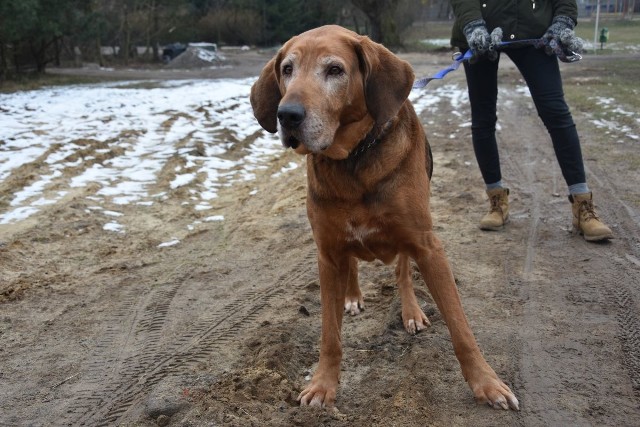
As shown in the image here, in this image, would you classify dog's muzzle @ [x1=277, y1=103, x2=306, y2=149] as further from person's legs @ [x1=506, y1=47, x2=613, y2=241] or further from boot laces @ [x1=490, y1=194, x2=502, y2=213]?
boot laces @ [x1=490, y1=194, x2=502, y2=213]

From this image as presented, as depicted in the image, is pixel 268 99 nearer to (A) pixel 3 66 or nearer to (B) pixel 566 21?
(B) pixel 566 21

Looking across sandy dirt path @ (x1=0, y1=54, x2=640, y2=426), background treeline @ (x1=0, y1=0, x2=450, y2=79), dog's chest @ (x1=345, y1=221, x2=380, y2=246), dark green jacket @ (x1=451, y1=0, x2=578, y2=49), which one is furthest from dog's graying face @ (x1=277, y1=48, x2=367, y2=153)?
background treeline @ (x1=0, y1=0, x2=450, y2=79)

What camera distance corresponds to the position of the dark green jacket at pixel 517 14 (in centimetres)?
500

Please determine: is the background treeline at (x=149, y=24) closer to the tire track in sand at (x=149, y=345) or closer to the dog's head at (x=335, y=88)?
the tire track in sand at (x=149, y=345)

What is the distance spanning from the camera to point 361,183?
320 centimetres

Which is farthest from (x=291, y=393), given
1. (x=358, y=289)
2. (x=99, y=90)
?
(x=99, y=90)

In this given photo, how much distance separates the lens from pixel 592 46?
103 feet

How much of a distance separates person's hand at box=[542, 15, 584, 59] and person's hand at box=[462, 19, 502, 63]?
1.15 feet

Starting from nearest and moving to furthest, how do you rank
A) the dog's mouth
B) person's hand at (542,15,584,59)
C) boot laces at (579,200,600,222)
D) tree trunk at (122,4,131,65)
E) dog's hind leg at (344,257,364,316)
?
1. the dog's mouth
2. dog's hind leg at (344,257,364,316)
3. person's hand at (542,15,584,59)
4. boot laces at (579,200,600,222)
5. tree trunk at (122,4,131,65)

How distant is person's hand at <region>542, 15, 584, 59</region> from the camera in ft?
15.8

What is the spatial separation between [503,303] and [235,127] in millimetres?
7831

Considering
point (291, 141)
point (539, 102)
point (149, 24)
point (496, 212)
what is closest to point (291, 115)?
point (291, 141)

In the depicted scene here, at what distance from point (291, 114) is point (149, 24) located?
35.9 m

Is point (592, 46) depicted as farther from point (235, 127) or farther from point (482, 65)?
point (482, 65)
